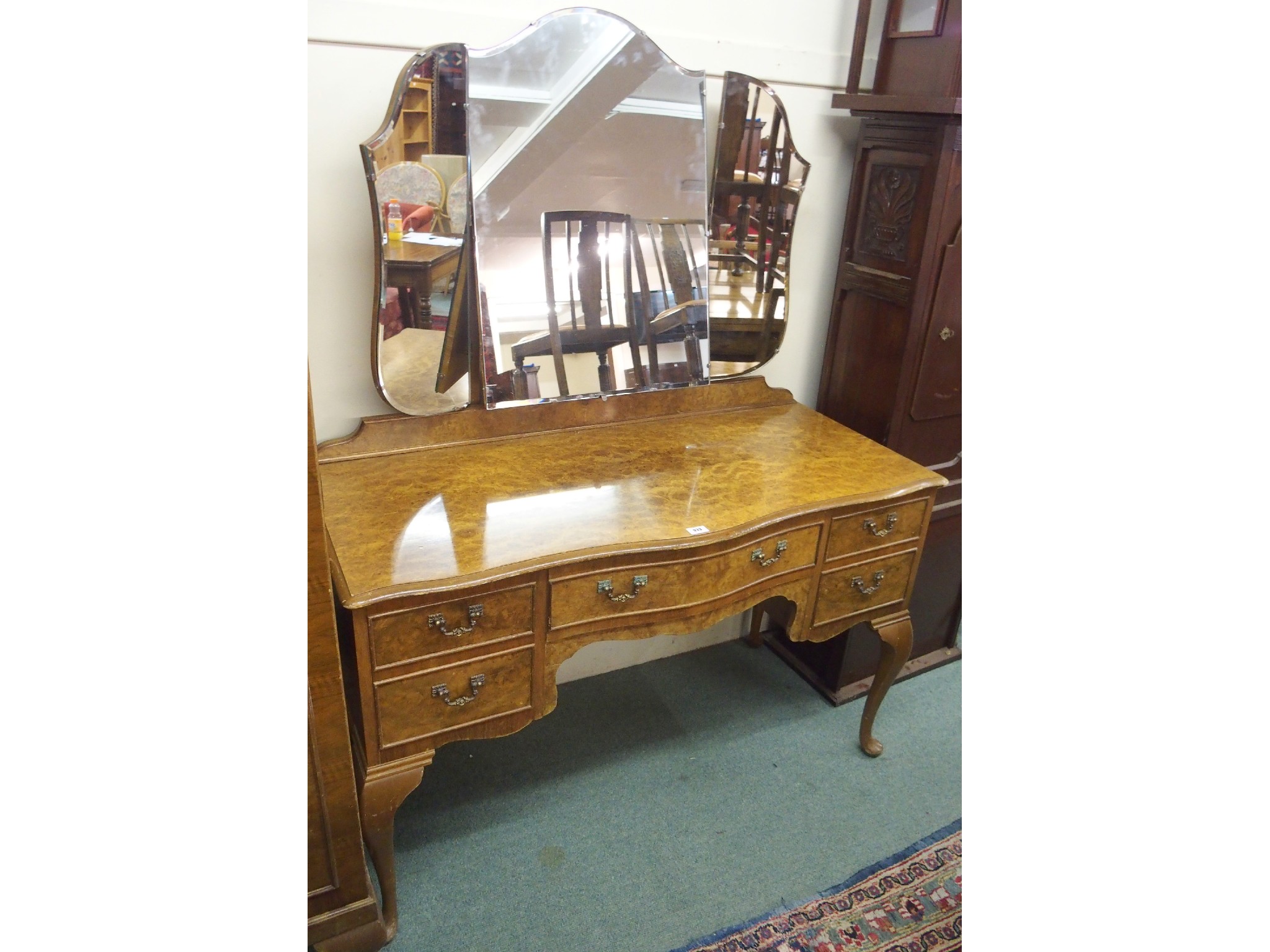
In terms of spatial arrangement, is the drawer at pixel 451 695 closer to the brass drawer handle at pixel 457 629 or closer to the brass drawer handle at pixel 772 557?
the brass drawer handle at pixel 457 629

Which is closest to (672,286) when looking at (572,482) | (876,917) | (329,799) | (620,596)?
(572,482)

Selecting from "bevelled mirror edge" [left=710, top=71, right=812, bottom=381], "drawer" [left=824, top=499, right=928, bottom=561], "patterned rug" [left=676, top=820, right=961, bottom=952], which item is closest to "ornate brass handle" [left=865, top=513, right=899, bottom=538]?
"drawer" [left=824, top=499, right=928, bottom=561]

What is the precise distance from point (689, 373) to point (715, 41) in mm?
765

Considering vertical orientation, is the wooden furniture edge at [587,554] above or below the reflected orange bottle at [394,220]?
below

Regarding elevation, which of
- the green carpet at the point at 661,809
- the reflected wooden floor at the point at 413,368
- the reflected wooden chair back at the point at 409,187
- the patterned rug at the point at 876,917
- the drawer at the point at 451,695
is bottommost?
the patterned rug at the point at 876,917

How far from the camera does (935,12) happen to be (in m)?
1.77

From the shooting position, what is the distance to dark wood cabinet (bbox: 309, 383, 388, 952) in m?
1.19

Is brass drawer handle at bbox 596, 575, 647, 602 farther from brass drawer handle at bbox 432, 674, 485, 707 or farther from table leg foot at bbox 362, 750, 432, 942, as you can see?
table leg foot at bbox 362, 750, 432, 942

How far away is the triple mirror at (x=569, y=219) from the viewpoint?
5.11 feet

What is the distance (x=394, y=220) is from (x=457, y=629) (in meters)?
0.80

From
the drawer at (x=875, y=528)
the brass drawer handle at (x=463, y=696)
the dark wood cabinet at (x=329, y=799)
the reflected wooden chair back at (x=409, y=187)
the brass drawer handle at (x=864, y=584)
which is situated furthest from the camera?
the brass drawer handle at (x=864, y=584)

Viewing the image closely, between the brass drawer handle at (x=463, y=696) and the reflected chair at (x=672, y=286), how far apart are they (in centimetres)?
86

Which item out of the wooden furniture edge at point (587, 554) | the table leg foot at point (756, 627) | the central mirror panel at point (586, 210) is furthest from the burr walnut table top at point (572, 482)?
the table leg foot at point (756, 627)

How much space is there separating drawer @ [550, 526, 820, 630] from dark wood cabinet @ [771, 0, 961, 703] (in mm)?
630
